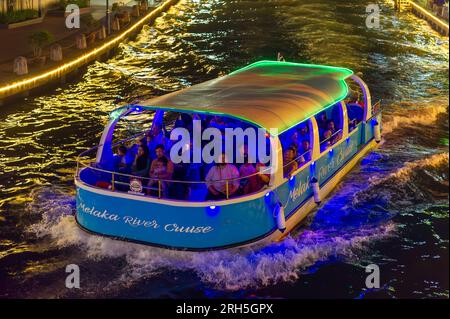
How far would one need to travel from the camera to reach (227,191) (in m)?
12.3

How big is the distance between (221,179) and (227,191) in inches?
24.0

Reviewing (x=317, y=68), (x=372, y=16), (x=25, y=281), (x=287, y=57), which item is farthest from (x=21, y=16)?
(x=25, y=281)

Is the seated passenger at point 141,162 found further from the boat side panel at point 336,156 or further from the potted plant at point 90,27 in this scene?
the potted plant at point 90,27

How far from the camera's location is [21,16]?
40.2m

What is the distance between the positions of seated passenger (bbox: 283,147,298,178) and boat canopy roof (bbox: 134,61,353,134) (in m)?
0.76

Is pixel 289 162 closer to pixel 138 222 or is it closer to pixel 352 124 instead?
pixel 138 222

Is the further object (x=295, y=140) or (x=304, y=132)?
(x=304, y=132)

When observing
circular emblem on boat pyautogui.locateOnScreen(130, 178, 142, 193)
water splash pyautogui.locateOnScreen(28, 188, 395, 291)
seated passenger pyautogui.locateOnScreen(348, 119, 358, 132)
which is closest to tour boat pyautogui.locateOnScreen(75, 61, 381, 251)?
circular emblem on boat pyautogui.locateOnScreen(130, 178, 142, 193)

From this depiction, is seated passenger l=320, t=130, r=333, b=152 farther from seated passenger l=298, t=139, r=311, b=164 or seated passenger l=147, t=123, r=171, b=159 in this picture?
seated passenger l=147, t=123, r=171, b=159

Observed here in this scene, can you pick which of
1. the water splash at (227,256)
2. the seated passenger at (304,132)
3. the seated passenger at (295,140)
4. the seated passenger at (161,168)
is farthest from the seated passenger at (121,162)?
the seated passenger at (304,132)

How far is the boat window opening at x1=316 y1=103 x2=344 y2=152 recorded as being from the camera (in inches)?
633

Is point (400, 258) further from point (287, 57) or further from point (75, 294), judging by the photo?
point (287, 57)

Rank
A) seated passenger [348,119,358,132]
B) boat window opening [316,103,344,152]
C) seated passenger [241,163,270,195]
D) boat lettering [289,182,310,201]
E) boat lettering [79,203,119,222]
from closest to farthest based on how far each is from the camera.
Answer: boat lettering [79,203,119,222], seated passenger [241,163,270,195], boat lettering [289,182,310,201], boat window opening [316,103,344,152], seated passenger [348,119,358,132]

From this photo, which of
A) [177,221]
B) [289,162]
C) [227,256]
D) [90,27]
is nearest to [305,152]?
[289,162]
